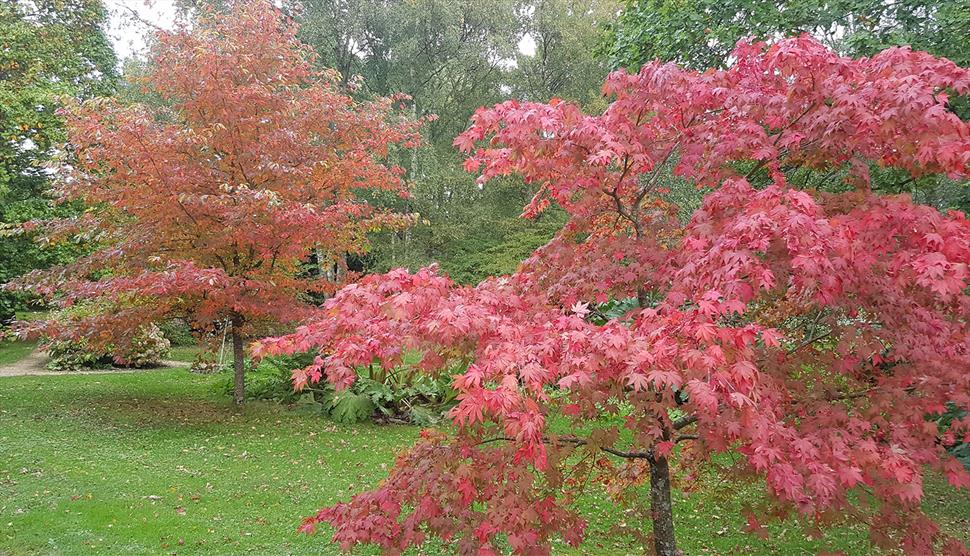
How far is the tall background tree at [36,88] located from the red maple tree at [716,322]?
871 centimetres

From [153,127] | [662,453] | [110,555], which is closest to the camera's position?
[662,453]

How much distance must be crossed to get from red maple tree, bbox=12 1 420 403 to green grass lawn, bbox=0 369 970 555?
1.32 meters

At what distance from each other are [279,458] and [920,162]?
6510mm

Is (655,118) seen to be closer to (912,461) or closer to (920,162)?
(920,162)

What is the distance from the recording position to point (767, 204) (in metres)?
3.02

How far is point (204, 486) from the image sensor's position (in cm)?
592

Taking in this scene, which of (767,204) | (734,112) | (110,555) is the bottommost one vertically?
(110,555)

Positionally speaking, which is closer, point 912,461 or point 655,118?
point 912,461

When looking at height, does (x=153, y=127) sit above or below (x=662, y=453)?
above

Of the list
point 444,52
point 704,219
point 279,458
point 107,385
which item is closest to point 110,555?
point 279,458

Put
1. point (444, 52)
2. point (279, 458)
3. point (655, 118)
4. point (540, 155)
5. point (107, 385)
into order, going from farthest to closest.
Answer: point (444, 52) < point (107, 385) < point (279, 458) < point (655, 118) < point (540, 155)

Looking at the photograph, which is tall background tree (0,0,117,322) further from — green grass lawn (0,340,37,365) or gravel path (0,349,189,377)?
gravel path (0,349,189,377)

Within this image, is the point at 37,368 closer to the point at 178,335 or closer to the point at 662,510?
the point at 178,335

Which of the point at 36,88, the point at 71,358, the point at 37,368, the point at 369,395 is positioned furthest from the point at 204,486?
the point at 37,368
